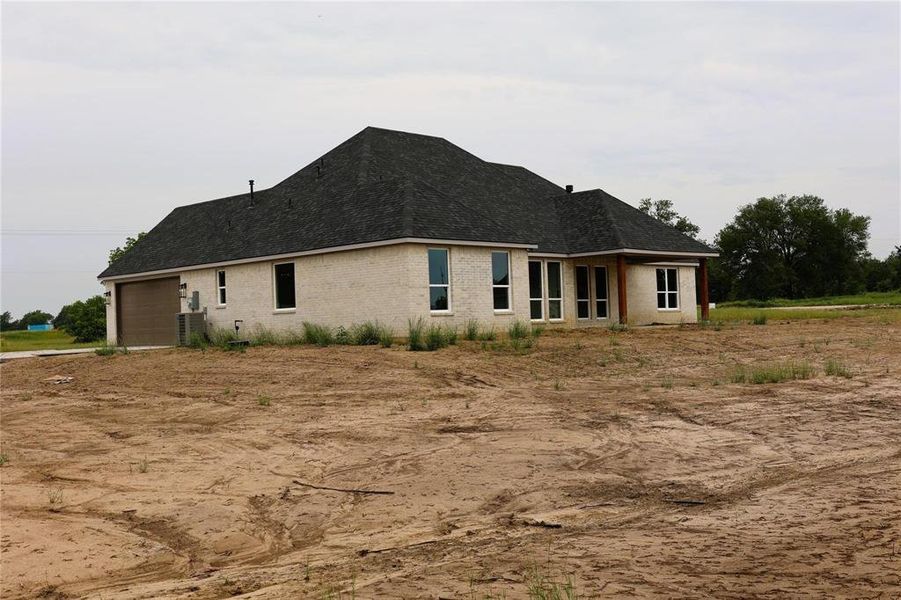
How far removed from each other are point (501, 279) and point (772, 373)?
12032 mm

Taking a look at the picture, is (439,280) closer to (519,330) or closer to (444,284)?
(444,284)

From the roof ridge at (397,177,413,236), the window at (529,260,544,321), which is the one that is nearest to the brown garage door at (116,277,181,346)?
the roof ridge at (397,177,413,236)

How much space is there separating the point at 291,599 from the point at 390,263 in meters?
19.2

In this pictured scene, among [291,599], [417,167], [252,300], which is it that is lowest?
[291,599]

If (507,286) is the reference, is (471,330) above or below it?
below

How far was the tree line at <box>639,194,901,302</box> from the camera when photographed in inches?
3268

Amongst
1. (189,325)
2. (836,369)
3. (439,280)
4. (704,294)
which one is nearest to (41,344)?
(189,325)

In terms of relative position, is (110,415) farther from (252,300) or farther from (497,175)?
(497,175)

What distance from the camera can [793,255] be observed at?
8581 cm

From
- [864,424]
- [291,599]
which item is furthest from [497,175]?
[291,599]

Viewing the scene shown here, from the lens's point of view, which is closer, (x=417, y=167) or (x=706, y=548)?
(x=706, y=548)

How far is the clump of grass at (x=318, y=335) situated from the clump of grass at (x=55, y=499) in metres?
14.8

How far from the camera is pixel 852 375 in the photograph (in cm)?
1625

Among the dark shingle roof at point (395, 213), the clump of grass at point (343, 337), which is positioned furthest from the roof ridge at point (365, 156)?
the clump of grass at point (343, 337)
